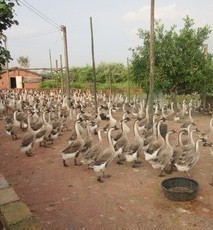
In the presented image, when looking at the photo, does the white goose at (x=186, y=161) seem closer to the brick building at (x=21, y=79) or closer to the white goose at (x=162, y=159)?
the white goose at (x=162, y=159)

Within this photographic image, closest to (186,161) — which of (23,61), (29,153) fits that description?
(29,153)

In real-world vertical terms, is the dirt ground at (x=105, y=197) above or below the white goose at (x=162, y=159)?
below

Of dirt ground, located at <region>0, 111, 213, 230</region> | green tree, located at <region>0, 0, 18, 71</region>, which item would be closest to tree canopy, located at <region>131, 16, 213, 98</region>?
dirt ground, located at <region>0, 111, 213, 230</region>

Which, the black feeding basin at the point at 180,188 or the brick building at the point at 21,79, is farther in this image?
the brick building at the point at 21,79

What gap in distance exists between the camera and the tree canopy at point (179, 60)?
23.9 metres

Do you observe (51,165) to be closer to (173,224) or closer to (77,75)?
(173,224)

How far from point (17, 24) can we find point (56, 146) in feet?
34.9

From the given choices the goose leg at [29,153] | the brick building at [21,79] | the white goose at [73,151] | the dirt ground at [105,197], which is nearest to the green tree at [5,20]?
the dirt ground at [105,197]

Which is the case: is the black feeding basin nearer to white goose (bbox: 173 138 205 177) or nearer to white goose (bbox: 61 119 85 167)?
white goose (bbox: 173 138 205 177)

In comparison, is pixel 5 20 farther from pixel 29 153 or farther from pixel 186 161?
pixel 29 153

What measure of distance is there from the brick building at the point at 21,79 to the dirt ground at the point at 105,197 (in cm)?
4752

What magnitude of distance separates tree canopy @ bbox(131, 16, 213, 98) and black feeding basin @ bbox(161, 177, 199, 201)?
1504 cm

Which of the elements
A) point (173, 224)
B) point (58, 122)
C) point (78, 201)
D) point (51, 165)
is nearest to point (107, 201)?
point (78, 201)

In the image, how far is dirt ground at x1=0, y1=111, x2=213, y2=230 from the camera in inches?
303
